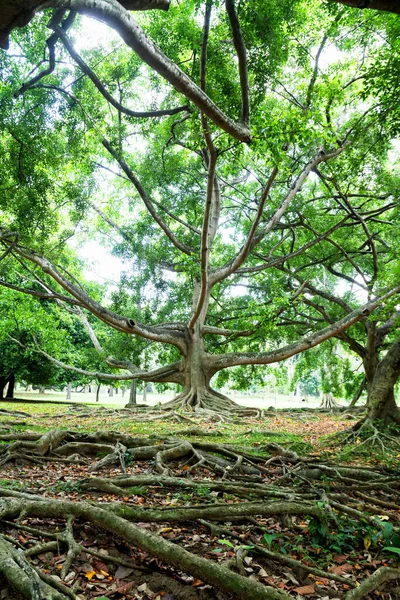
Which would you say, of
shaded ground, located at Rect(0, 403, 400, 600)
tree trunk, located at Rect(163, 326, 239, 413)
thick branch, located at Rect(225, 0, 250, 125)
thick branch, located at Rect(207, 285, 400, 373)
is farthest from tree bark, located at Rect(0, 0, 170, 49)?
tree trunk, located at Rect(163, 326, 239, 413)

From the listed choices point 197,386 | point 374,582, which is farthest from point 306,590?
point 197,386

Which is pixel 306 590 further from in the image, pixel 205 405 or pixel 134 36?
pixel 205 405

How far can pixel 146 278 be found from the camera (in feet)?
47.3

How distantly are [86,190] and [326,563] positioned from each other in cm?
965

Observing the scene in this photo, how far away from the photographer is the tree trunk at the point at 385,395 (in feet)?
24.0

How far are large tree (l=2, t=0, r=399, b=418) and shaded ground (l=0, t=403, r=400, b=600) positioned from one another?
3394 mm

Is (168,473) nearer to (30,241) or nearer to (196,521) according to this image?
(196,521)

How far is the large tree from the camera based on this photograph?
548 cm

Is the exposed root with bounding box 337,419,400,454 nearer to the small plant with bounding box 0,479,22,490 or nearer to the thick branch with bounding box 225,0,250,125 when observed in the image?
the small plant with bounding box 0,479,22,490

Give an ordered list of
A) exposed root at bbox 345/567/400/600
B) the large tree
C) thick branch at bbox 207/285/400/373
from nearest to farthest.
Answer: exposed root at bbox 345/567/400/600 → the large tree → thick branch at bbox 207/285/400/373

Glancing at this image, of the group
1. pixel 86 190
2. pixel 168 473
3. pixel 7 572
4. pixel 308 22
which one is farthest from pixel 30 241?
pixel 7 572

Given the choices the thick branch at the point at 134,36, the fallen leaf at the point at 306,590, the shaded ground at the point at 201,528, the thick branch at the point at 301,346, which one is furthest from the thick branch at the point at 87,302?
the fallen leaf at the point at 306,590

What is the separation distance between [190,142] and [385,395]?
523 centimetres

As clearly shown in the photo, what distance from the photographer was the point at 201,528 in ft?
10.6
